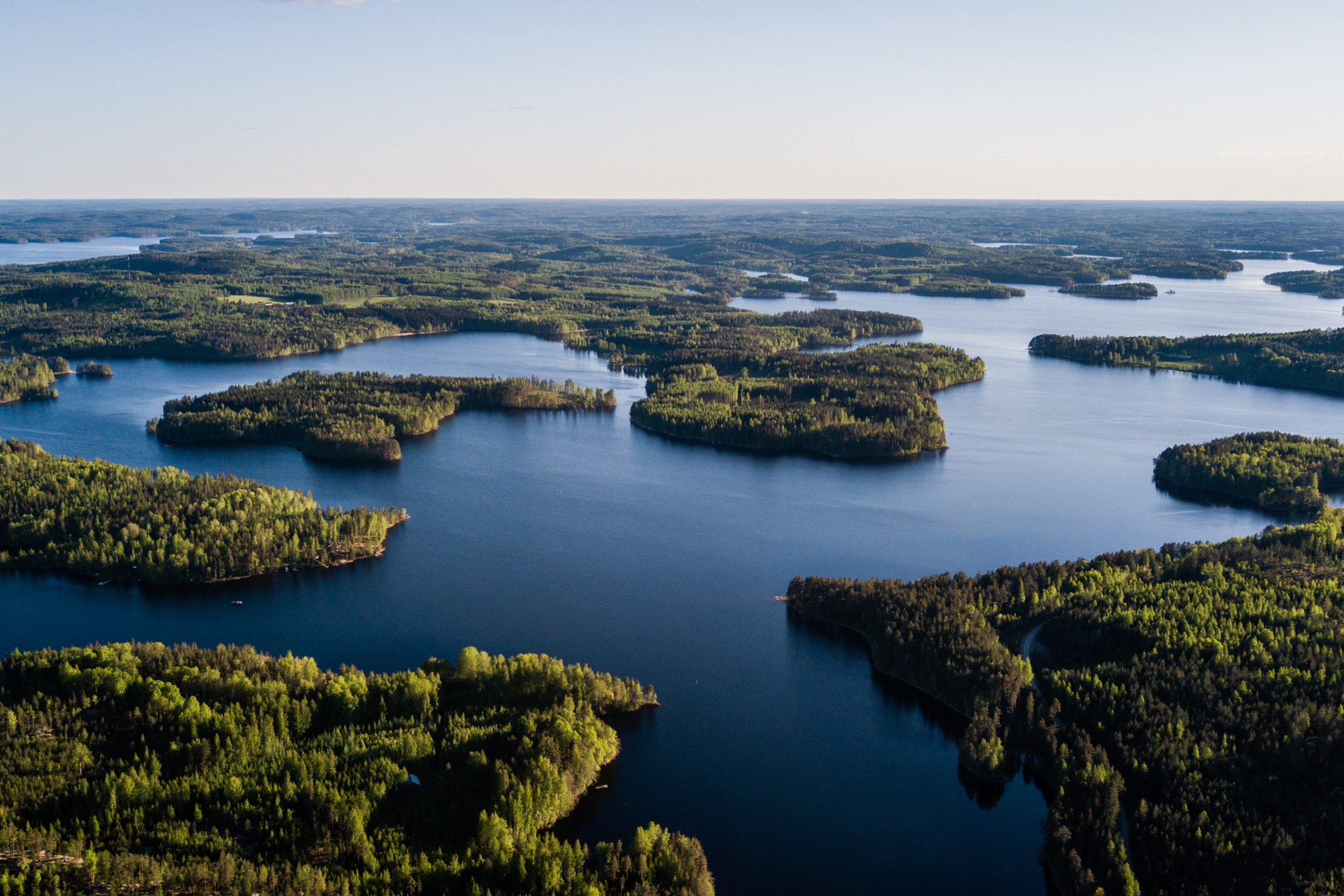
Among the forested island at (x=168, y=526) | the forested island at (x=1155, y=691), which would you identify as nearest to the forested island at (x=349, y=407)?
the forested island at (x=168, y=526)

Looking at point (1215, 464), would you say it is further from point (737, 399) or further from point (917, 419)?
point (737, 399)

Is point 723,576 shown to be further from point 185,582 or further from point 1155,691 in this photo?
point 185,582

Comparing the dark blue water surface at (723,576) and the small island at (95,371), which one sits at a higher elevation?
the small island at (95,371)

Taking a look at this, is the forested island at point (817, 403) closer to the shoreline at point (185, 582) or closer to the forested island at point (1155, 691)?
the forested island at point (1155, 691)

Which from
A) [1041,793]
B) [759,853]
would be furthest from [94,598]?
[1041,793]

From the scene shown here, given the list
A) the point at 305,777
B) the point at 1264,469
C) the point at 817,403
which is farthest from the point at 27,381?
the point at 1264,469
